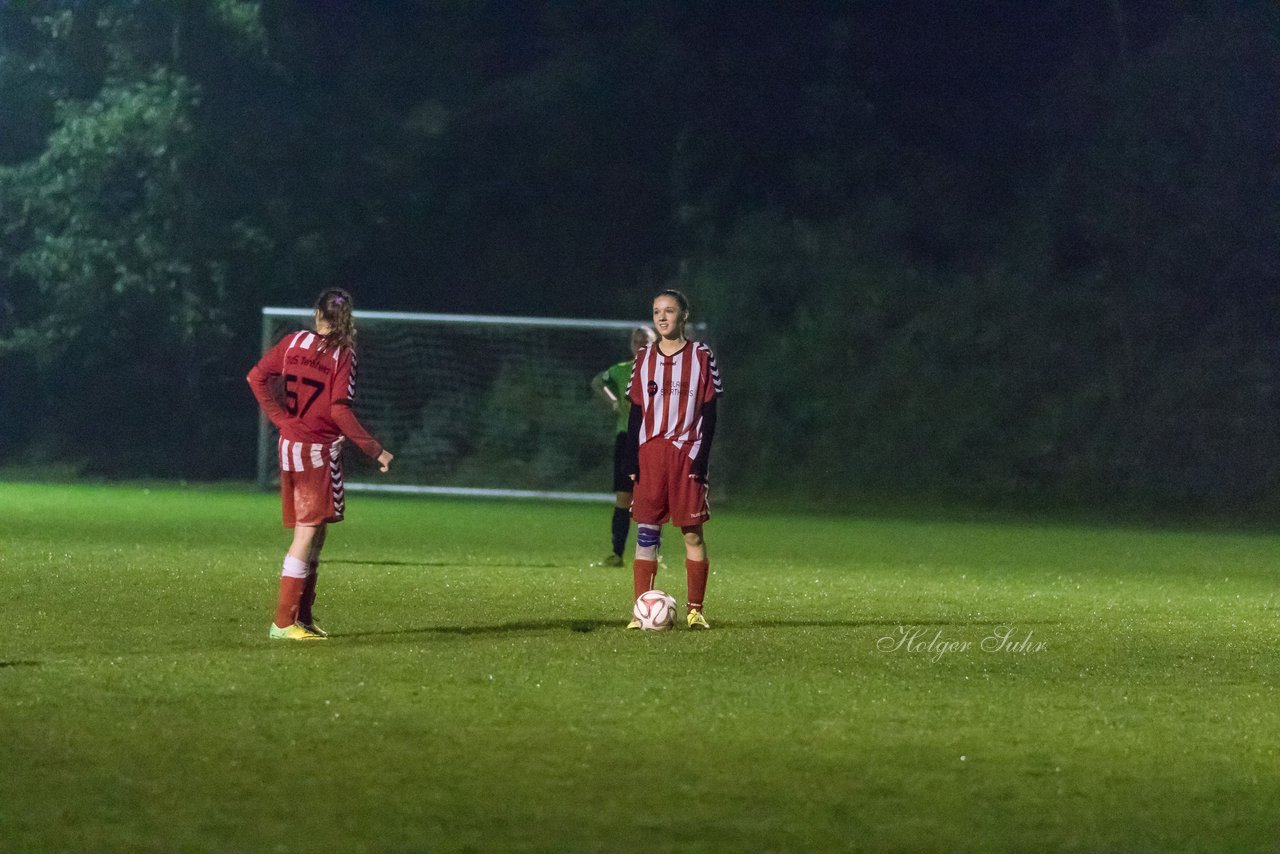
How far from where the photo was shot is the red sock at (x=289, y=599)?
900 cm

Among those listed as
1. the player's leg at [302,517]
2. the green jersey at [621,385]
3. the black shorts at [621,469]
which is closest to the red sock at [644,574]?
the player's leg at [302,517]

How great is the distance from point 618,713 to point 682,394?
2.84m

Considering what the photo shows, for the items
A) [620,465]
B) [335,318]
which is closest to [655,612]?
[335,318]

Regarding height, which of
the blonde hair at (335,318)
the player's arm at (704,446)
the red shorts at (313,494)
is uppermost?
the blonde hair at (335,318)

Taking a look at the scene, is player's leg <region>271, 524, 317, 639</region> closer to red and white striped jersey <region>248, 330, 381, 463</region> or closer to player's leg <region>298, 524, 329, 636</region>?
player's leg <region>298, 524, 329, 636</region>

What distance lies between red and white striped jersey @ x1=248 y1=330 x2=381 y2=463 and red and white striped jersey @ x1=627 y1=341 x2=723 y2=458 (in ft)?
4.90

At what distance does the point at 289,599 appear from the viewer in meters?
9.02

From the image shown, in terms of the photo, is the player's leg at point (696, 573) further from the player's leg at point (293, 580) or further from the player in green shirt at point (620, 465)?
the player in green shirt at point (620, 465)

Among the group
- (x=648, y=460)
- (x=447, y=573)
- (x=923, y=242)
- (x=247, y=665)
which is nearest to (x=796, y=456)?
(x=923, y=242)

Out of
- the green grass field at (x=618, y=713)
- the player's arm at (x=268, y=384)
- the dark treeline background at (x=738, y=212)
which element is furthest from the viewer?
the dark treeline background at (x=738, y=212)

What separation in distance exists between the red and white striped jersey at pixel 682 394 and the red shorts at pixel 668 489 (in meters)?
0.06


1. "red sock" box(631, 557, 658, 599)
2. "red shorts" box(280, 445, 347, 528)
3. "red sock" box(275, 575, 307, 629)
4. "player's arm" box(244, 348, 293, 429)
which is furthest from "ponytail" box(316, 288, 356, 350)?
"red sock" box(631, 557, 658, 599)

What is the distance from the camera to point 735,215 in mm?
29703

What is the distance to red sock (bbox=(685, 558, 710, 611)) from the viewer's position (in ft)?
32.2
